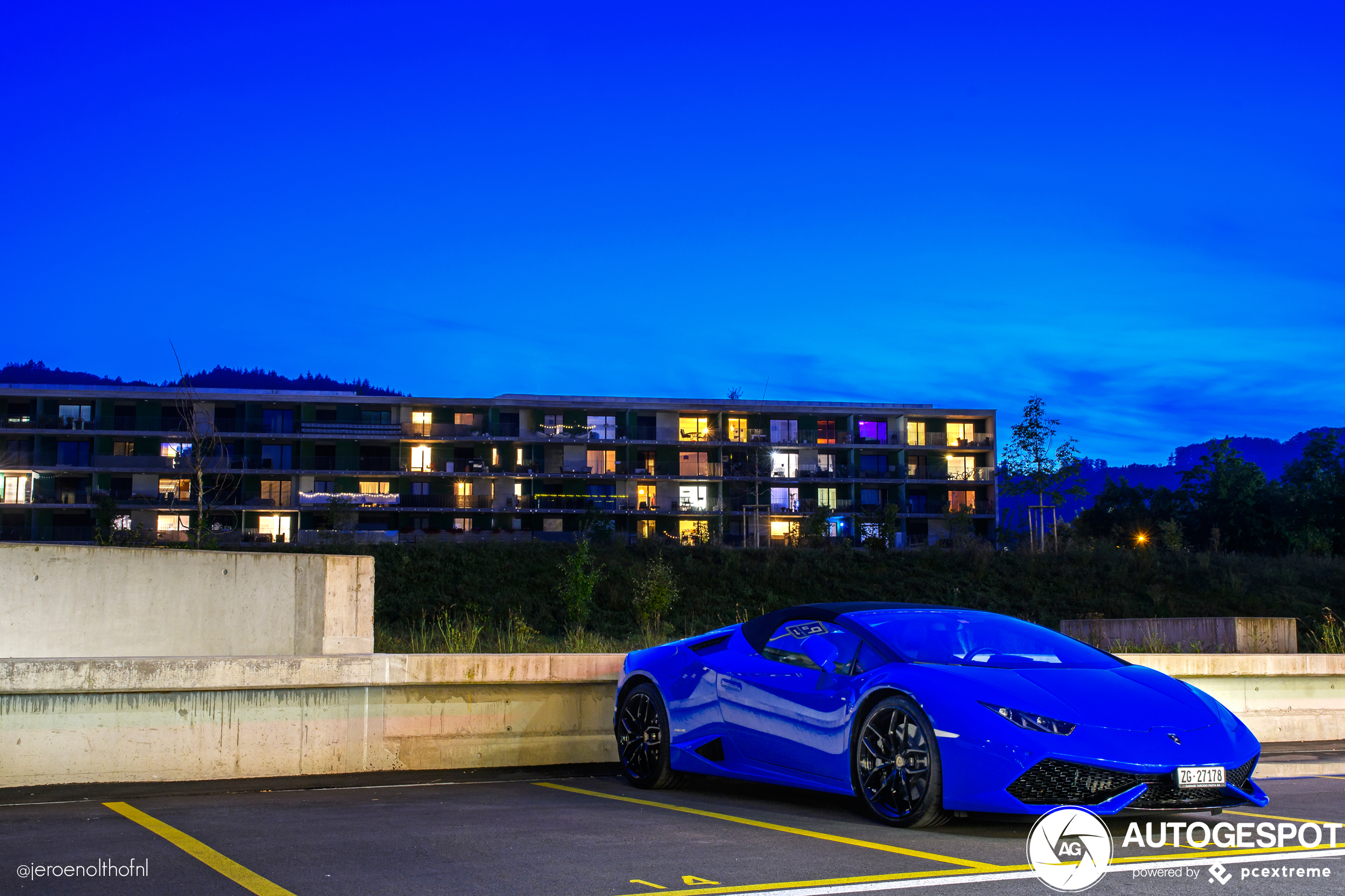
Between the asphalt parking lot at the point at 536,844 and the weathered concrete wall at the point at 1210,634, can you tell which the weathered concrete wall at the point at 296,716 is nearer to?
the asphalt parking lot at the point at 536,844

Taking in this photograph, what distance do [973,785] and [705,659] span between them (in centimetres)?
251

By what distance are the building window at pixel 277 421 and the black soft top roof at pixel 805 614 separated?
240ft

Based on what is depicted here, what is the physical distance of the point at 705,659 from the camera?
851cm

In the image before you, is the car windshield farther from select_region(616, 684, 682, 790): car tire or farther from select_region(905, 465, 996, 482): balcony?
select_region(905, 465, 996, 482): balcony

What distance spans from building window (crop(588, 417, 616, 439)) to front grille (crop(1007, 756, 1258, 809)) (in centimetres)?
7332

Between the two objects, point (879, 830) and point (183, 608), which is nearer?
point (879, 830)

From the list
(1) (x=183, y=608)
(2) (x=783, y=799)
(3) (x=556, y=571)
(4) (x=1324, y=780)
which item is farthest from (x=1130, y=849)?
(3) (x=556, y=571)

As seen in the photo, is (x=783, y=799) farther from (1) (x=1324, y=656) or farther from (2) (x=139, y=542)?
(2) (x=139, y=542)

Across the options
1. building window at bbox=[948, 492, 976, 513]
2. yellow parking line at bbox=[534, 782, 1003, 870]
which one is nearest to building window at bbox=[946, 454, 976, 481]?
building window at bbox=[948, 492, 976, 513]

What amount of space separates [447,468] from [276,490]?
10716 millimetres

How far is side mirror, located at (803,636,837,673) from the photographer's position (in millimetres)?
7574

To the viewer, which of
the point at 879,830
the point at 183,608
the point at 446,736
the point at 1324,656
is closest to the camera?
the point at 879,830

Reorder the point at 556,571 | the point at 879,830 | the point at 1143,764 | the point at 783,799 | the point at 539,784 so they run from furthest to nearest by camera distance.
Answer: the point at 556,571 → the point at 539,784 → the point at 783,799 → the point at 879,830 → the point at 1143,764

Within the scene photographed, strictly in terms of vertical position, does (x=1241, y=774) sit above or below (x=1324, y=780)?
above
